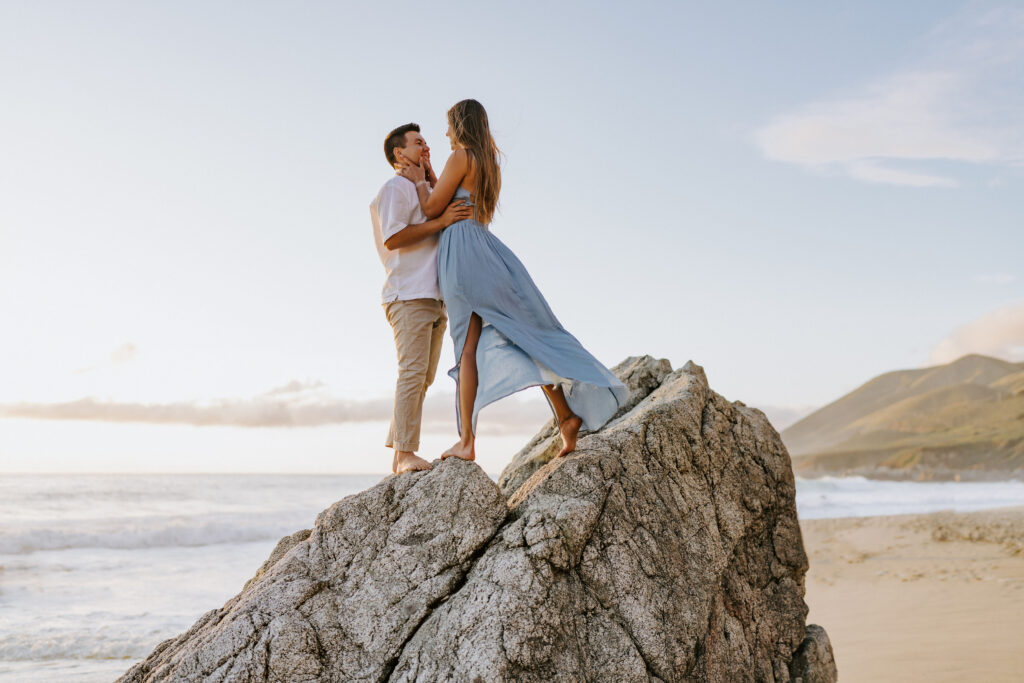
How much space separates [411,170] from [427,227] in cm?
52

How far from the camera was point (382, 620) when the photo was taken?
3559 millimetres

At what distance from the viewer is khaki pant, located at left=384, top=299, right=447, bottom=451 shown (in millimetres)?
4523

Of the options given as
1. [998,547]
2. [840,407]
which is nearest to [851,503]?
[998,547]

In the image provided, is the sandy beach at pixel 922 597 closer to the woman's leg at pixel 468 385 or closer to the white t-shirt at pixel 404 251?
the woman's leg at pixel 468 385

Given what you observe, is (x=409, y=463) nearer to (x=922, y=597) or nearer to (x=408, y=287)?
(x=408, y=287)

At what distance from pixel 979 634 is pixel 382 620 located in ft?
25.2

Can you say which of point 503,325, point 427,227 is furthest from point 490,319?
point 427,227

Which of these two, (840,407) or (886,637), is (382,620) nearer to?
(886,637)

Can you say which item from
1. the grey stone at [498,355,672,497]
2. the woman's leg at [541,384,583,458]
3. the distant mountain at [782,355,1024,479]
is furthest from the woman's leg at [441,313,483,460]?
the distant mountain at [782,355,1024,479]

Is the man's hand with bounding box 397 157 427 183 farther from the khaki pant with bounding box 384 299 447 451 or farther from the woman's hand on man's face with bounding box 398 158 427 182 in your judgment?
the khaki pant with bounding box 384 299 447 451

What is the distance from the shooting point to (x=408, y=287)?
4609mm

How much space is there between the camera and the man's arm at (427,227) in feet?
15.0

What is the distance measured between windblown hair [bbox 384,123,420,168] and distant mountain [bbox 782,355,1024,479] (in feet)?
115

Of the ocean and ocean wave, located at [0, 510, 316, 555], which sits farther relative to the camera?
ocean wave, located at [0, 510, 316, 555]
